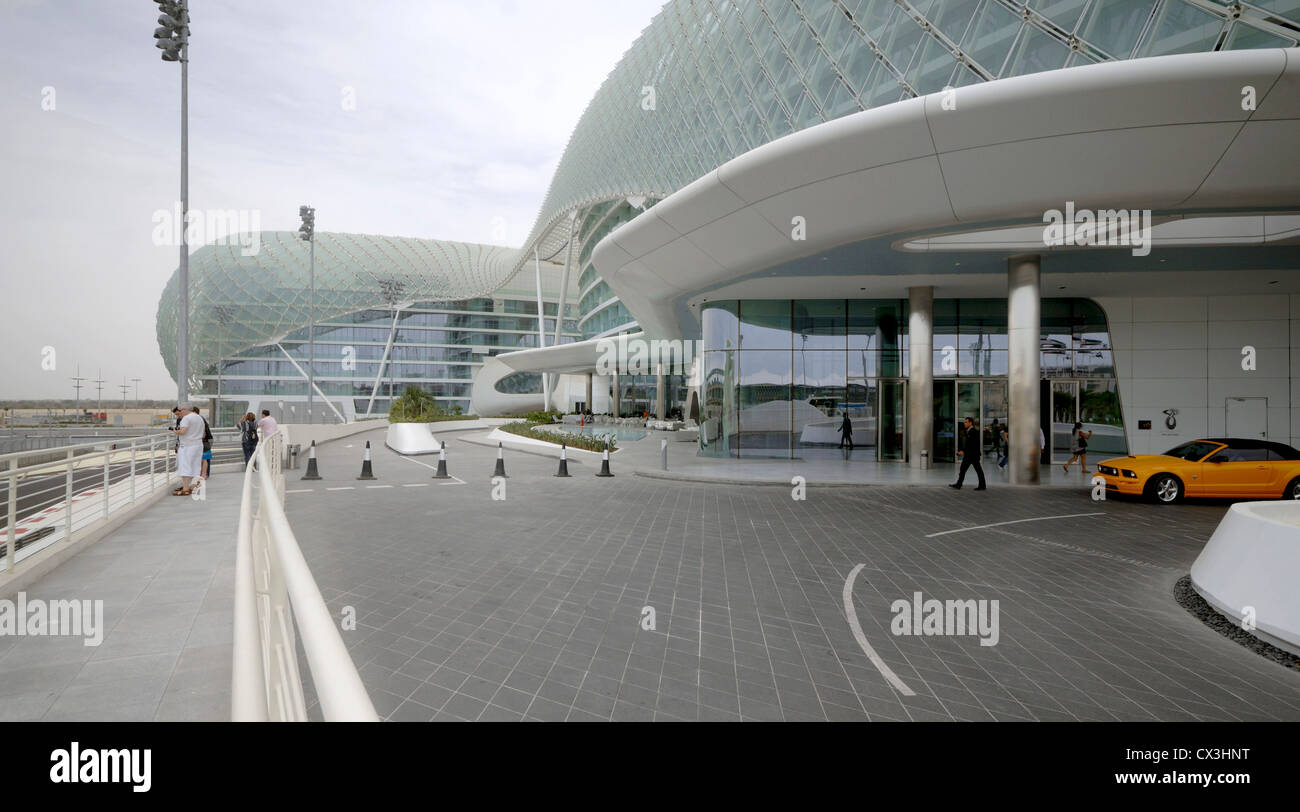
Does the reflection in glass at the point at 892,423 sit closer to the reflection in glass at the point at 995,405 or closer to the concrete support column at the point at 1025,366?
the reflection in glass at the point at 995,405

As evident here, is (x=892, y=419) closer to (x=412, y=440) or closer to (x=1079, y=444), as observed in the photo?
(x=1079, y=444)

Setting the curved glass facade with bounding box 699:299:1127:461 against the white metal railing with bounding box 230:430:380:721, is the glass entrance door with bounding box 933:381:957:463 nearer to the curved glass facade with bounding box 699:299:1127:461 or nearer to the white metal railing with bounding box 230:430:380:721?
the curved glass facade with bounding box 699:299:1127:461

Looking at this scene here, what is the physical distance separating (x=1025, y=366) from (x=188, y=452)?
1935 cm

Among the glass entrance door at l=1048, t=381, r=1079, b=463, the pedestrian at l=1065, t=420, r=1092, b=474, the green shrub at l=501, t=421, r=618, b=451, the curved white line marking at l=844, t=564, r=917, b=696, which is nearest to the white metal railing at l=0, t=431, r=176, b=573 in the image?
the curved white line marking at l=844, t=564, r=917, b=696

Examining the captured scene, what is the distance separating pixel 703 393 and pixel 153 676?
72.7ft

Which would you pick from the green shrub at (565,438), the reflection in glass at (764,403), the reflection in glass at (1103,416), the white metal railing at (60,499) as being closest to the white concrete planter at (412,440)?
the green shrub at (565,438)

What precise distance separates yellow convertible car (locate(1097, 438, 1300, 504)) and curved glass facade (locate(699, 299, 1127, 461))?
9016 millimetres

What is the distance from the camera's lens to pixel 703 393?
83.7 feet

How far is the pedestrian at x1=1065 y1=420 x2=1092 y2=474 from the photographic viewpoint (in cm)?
1992

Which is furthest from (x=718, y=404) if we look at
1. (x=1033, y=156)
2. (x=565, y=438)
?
(x=1033, y=156)

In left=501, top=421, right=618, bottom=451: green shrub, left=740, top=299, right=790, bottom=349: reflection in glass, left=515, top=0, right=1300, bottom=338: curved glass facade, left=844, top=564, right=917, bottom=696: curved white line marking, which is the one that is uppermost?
left=515, top=0, right=1300, bottom=338: curved glass facade

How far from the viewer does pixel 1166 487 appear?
14.1 meters

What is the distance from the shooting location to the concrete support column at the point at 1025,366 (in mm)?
16984
